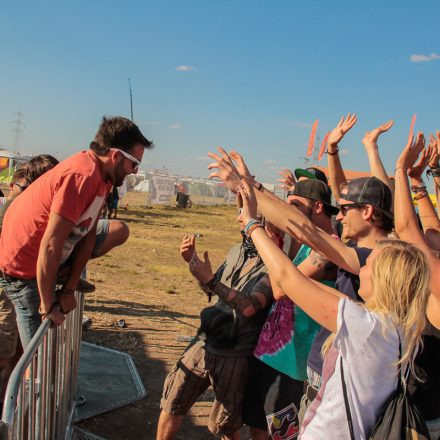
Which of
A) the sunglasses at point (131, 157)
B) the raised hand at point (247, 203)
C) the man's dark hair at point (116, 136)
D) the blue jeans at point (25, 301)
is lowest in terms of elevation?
the blue jeans at point (25, 301)

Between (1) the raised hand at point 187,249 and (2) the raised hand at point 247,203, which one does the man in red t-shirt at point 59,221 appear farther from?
(2) the raised hand at point 247,203

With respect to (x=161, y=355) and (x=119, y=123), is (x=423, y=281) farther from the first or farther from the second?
(x=161, y=355)

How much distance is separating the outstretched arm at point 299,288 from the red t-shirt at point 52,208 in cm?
111

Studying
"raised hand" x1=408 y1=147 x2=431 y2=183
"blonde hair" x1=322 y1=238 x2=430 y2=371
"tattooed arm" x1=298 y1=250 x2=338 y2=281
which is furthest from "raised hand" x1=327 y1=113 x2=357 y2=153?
"blonde hair" x1=322 y1=238 x2=430 y2=371

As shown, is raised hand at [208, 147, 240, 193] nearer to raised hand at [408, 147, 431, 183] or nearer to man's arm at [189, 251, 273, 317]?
man's arm at [189, 251, 273, 317]

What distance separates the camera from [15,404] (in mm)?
1987

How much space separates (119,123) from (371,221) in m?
1.67

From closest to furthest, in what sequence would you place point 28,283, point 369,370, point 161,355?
point 369,370
point 28,283
point 161,355

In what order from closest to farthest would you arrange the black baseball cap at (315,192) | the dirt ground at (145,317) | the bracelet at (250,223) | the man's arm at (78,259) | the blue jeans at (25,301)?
the bracelet at (250,223)
the blue jeans at (25,301)
the man's arm at (78,259)
the black baseball cap at (315,192)
the dirt ground at (145,317)

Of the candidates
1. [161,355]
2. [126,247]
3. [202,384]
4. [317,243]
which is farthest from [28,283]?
[126,247]

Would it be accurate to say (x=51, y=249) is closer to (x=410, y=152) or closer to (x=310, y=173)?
(x=410, y=152)

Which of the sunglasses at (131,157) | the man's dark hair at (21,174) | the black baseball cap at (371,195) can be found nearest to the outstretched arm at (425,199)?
the black baseball cap at (371,195)

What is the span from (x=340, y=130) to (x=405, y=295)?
2.26 meters

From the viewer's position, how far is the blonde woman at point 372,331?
6.48 ft
